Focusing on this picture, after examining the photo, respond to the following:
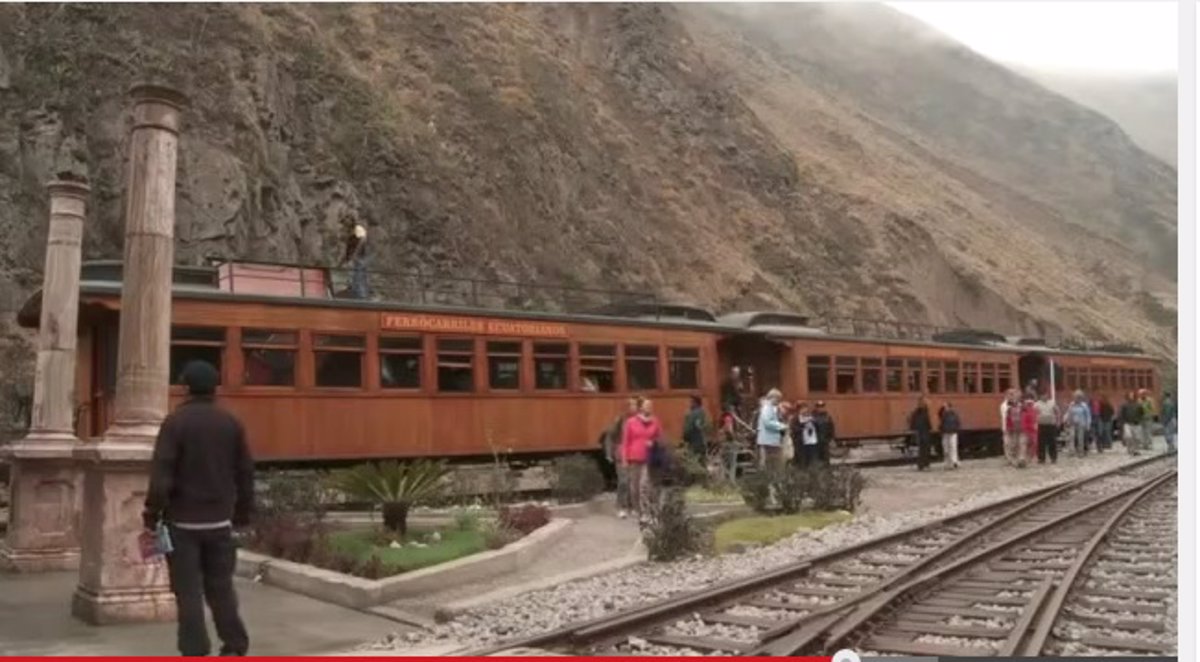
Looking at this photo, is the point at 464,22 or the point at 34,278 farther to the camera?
the point at 464,22

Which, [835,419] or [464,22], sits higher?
[464,22]

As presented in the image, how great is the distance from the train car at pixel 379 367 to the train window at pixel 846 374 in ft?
17.3

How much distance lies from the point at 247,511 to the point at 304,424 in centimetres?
906

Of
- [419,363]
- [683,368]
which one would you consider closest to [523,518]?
[419,363]

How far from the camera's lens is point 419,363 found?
53.0ft

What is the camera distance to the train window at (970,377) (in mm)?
27094

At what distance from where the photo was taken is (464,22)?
44.6 meters

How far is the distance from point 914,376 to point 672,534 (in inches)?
612

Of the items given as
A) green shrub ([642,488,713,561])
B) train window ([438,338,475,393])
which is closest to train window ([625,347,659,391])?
train window ([438,338,475,393])

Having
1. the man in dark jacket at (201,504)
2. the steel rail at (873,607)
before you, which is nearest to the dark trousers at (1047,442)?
the steel rail at (873,607)

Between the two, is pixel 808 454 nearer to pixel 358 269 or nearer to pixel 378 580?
pixel 358 269

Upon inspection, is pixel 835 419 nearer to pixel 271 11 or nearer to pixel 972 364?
pixel 972 364
